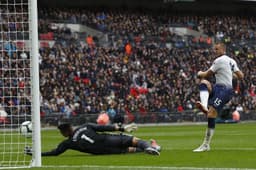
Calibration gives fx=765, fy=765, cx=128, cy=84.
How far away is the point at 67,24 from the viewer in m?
54.2

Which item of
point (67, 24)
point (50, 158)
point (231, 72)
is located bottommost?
point (50, 158)

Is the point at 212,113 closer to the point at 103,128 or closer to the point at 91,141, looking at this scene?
the point at 103,128

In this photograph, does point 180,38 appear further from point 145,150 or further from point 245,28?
point 145,150

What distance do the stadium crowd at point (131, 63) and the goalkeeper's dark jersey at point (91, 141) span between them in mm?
26949

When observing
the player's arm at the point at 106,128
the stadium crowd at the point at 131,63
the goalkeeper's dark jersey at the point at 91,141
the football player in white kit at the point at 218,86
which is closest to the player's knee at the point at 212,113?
the football player in white kit at the point at 218,86

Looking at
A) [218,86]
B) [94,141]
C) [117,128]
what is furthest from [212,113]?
[94,141]

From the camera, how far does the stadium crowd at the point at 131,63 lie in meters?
46.0

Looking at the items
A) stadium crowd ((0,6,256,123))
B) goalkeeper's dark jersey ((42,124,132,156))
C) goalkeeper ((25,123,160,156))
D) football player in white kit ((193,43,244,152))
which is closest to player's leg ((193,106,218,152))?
football player in white kit ((193,43,244,152))

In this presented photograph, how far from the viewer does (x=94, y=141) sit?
15.9m

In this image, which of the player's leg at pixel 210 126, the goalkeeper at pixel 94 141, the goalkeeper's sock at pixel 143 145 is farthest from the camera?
the player's leg at pixel 210 126

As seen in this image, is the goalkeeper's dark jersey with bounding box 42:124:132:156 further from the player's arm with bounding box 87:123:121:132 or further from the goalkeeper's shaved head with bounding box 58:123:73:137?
the goalkeeper's shaved head with bounding box 58:123:73:137

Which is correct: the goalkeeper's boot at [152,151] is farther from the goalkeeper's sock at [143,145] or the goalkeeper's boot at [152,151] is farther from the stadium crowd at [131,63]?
the stadium crowd at [131,63]

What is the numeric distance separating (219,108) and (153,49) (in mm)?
37997

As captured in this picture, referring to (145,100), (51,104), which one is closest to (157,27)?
(145,100)
